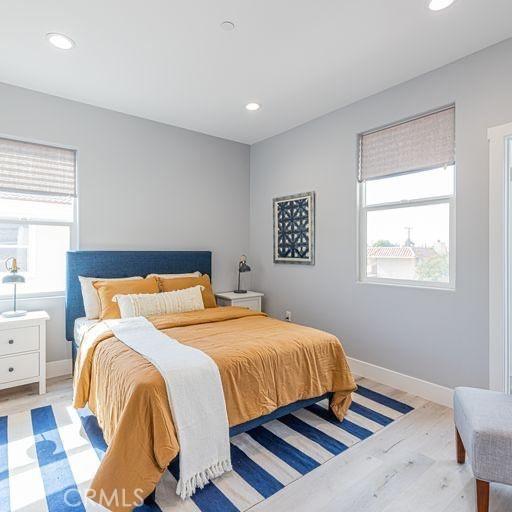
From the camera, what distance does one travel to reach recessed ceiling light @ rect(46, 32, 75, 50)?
2256 millimetres

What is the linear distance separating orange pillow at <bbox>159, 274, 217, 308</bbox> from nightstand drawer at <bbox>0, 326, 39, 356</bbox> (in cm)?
113

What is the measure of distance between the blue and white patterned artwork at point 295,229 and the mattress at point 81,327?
7.16 ft

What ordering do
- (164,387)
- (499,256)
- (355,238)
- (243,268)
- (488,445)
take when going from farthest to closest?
(243,268), (355,238), (499,256), (164,387), (488,445)

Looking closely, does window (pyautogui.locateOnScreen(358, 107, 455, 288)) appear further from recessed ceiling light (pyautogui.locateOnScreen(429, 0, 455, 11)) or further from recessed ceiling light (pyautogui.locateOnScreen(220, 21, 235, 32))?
recessed ceiling light (pyautogui.locateOnScreen(220, 21, 235, 32))

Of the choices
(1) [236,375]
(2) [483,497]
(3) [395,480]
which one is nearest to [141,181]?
(1) [236,375]

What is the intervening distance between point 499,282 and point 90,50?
334 cm

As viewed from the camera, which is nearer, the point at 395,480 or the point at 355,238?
the point at 395,480

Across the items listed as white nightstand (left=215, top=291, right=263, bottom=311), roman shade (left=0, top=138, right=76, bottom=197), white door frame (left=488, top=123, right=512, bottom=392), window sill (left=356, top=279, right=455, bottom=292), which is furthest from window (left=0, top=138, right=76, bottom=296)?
white door frame (left=488, top=123, right=512, bottom=392)

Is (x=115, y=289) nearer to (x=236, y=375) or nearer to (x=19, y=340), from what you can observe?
(x=19, y=340)

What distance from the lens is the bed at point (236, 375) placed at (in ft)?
5.15

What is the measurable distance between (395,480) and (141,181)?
3.43m

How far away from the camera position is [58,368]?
10.5ft

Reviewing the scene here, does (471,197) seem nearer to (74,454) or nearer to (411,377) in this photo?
(411,377)

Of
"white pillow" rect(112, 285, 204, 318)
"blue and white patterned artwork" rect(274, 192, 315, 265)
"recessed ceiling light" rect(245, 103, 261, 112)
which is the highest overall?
"recessed ceiling light" rect(245, 103, 261, 112)
